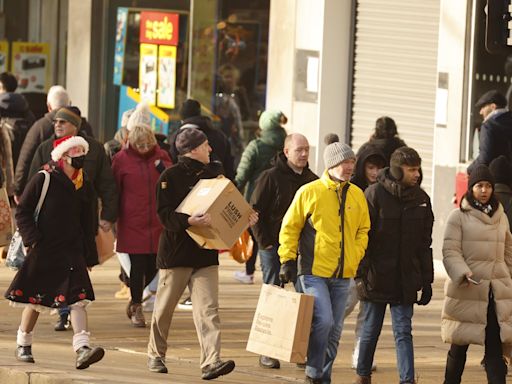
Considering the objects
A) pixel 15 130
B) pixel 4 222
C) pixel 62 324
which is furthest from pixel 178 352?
pixel 15 130

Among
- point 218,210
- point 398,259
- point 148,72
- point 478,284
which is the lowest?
point 478,284

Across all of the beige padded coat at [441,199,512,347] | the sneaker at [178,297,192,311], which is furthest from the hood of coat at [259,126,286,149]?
the beige padded coat at [441,199,512,347]

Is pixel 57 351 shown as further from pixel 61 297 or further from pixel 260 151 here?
pixel 260 151

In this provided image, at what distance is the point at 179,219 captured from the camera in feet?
38.8

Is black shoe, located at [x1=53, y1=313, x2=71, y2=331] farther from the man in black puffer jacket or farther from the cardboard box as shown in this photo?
the man in black puffer jacket

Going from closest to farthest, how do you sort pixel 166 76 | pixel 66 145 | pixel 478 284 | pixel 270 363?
pixel 478 284 < pixel 66 145 < pixel 270 363 < pixel 166 76

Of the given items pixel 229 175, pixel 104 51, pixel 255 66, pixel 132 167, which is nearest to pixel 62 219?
pixel 132 167

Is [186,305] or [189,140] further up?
[189,140]

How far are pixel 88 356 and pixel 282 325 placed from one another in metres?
1.43

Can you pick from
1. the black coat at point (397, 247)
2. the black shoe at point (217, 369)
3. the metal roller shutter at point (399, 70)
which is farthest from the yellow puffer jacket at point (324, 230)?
the metal roller shutter at point (399, 70)

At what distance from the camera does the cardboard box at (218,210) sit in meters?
11.8

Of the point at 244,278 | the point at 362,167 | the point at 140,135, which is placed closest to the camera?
the point at 362,167

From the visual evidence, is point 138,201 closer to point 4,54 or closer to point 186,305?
point 186,305

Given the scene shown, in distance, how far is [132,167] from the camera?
Answer: 47.4 feet
